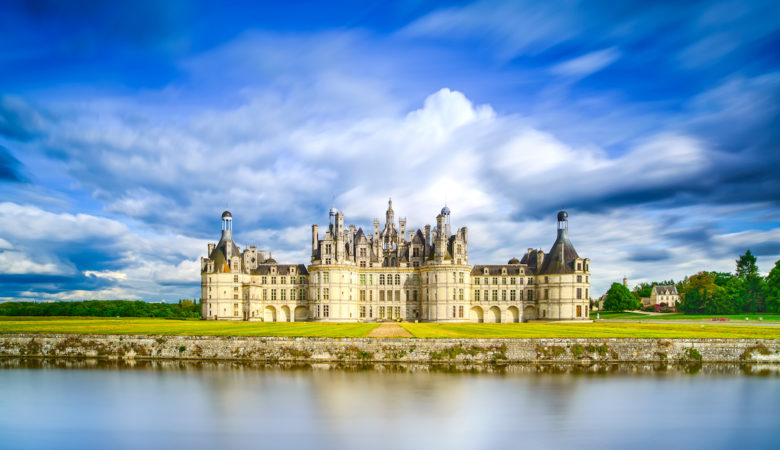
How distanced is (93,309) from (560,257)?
6813cm

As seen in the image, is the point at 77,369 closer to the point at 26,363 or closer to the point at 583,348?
the point at 26,363

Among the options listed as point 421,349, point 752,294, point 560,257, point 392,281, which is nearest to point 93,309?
point 392,281

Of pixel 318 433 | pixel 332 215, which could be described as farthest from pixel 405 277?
pixel 318 433

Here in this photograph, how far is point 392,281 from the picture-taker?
73812 millimetres

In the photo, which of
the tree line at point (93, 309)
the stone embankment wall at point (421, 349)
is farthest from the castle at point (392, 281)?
the stone embankment wall at point (421, 349)

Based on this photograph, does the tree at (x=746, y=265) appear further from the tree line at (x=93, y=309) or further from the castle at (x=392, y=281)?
the tree line at (x=93, y=309)

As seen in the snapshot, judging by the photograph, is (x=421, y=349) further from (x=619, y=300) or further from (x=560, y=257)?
(x=619, y=300)

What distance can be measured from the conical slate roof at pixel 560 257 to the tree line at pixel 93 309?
53945 millimetres

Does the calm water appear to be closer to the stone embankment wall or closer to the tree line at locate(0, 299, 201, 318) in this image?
the stone embankment wall

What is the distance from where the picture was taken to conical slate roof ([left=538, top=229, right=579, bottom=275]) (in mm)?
69375

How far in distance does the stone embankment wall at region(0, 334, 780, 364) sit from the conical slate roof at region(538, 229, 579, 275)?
3072 centimetres

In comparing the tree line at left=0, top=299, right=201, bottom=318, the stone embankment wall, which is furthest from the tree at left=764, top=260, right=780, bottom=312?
the tree line at left=0, top=299, right=201, bottom=318

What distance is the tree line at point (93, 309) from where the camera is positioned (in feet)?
268

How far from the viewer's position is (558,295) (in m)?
69.3
